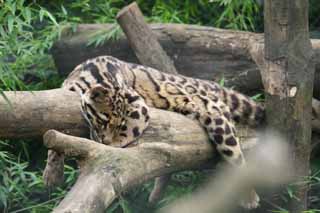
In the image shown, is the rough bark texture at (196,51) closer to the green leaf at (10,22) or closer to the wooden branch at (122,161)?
the wooden branch at (122,161)

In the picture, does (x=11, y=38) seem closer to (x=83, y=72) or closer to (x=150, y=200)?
(x=83, y=72)

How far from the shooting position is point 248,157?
16.4 feet

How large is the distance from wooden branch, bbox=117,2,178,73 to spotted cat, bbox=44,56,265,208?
0.63 meters

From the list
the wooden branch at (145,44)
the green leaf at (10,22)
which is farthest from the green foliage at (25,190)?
the wooden branch at (145,44)

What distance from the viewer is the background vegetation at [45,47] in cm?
427

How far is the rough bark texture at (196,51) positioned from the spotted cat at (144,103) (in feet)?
2.30

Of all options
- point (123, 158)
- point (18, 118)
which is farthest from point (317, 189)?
point (18, 118)

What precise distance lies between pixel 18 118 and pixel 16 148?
4.14 ft

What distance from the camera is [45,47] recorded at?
6.52m

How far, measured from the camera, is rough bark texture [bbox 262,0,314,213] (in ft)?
15.0

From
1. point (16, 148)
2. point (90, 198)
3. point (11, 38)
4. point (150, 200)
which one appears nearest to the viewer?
point (90, 198)

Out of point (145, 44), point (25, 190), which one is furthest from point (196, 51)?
point (25, 190)

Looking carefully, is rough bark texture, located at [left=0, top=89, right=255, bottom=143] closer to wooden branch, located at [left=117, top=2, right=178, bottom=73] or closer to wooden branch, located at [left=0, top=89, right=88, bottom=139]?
wooden branch, located at [left=0, top=89, right=88, bottom=139]

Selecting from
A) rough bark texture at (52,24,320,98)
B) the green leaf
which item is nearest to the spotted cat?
rough bark texture at (52,24,320,98)
